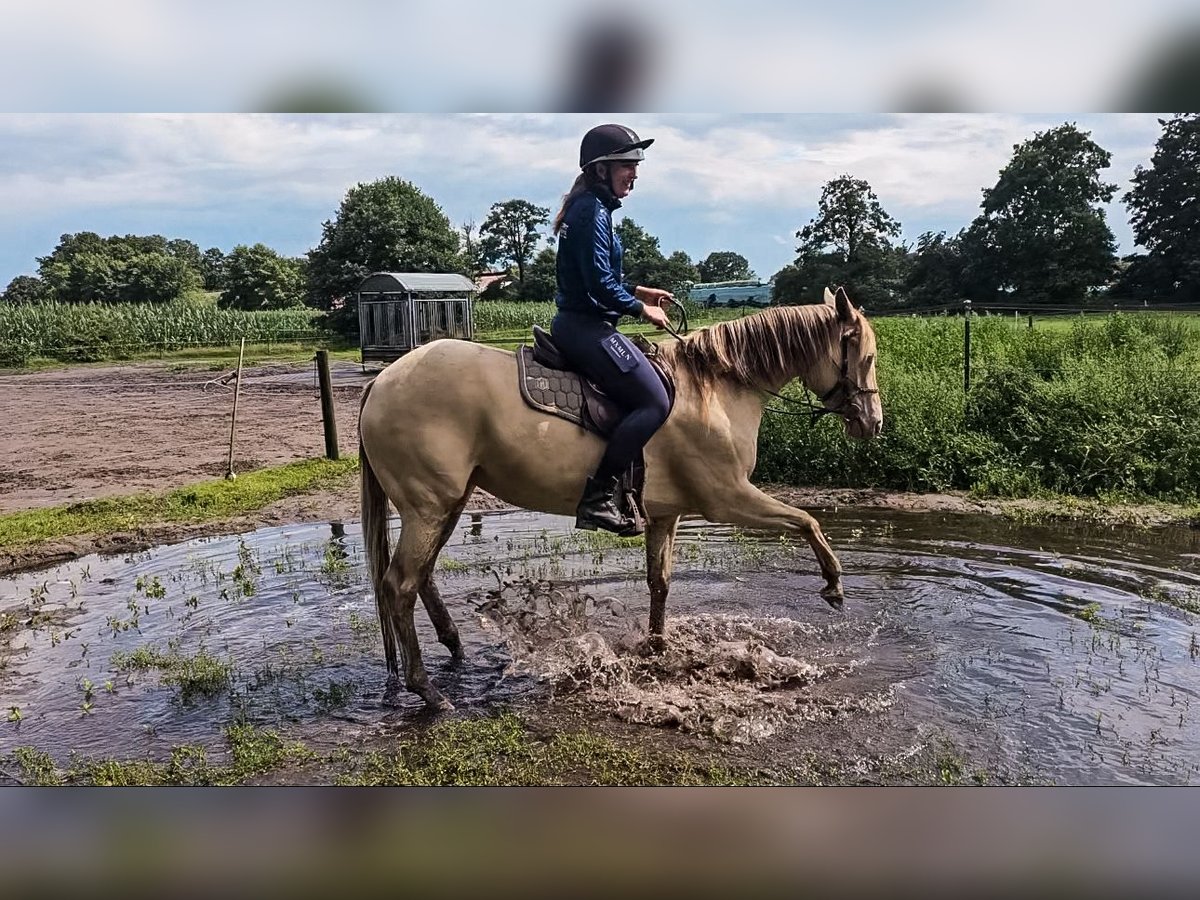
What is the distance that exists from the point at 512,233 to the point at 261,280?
5.47 feet

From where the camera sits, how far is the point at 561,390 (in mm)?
4270

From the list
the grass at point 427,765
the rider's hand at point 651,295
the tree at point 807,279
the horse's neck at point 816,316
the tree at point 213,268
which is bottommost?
the grass at point 427,765

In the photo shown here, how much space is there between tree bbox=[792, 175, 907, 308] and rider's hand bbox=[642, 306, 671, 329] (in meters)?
1.33

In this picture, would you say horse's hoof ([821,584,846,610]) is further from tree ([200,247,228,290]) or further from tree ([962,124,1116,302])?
tree ([200,247,228,290])

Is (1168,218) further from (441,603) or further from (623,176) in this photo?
(441,603)

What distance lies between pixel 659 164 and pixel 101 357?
13.0 ft

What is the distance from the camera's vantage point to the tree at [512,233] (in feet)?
15.6

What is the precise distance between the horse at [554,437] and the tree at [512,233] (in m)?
0.94

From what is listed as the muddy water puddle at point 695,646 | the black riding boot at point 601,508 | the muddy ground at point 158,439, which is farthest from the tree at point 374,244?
the muddy water puddle at point 695,646

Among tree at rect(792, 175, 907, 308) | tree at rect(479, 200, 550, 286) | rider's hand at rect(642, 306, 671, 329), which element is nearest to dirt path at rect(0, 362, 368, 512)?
tree at rect(479, 200, 550, 286)

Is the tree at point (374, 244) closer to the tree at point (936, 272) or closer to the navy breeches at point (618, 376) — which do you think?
the navy breeches at point (618, 376)

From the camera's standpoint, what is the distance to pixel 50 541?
6469 mm

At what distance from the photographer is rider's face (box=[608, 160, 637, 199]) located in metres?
3.82

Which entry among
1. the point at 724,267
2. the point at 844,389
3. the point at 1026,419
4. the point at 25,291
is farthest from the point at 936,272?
the point at 25,291
